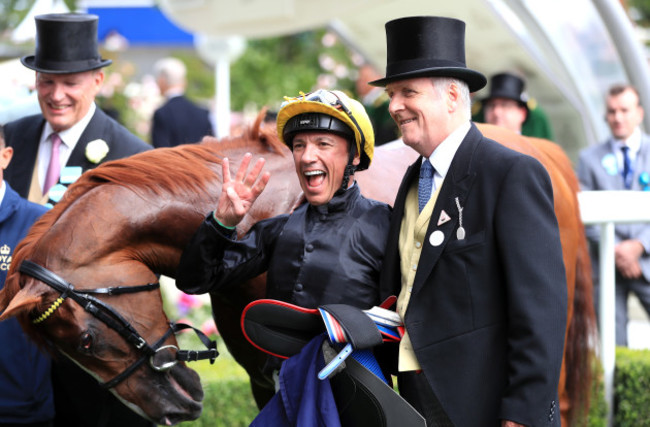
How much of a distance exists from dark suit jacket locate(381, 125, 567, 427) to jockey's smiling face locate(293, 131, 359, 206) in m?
0.42

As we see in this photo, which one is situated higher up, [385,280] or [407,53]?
[407,53]

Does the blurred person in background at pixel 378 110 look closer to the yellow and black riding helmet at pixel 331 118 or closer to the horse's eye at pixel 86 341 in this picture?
the yellow and black riding helmet at pixel 331 118

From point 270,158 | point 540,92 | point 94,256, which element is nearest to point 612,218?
point 270,158

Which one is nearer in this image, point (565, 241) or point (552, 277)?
point (552, 277)

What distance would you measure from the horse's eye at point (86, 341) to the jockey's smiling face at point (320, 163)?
0.98 m

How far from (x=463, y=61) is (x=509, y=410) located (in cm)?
113

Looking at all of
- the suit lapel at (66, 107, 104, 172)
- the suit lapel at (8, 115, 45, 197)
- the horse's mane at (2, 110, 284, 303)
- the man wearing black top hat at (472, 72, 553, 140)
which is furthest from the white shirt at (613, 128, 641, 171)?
the suit lapel at (8, 115, 45, 197)

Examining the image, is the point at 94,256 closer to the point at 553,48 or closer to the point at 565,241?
the point at 565,241

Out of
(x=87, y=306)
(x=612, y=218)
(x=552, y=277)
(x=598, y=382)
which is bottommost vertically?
(x=598, y=382)

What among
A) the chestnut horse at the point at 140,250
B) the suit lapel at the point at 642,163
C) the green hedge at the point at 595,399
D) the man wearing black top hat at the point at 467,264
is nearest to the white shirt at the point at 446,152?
the man wearing black top hat at the point at 467,264

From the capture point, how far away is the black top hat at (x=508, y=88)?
6980 millimetres

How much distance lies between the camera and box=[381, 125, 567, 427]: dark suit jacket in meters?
2.50

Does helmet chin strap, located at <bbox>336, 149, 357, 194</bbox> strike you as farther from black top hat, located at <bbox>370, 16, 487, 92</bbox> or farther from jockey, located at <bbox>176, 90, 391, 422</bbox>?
black top hat, located at <bbox>370, 16, 487, 92</bbox>

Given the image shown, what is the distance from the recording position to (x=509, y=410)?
2.49 m
